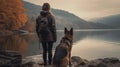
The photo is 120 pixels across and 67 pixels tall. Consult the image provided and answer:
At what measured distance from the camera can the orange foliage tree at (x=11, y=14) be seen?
5462 centimetres

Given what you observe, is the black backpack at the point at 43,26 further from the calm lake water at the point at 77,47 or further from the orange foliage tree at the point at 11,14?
the orange foliage tree at the point at 11,14

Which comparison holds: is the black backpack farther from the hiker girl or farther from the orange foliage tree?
the orange foliage tree

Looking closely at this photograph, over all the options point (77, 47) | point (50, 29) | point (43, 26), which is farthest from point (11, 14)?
point (43, 26)

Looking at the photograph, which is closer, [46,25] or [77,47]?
[46,25]

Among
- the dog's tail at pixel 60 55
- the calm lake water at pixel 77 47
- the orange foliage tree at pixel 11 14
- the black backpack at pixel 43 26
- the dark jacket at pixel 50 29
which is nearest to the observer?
the dog's tail at pixel 60 55

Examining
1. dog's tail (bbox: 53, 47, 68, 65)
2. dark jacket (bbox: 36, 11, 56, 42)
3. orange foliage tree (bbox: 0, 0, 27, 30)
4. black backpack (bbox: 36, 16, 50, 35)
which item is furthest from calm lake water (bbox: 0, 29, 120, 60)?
orange foliage tree (bbox: 0, 0, 27, 30)

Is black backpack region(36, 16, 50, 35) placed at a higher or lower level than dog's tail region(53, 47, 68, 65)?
higher

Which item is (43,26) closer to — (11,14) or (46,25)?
(46,25)

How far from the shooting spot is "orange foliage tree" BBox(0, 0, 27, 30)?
179ft

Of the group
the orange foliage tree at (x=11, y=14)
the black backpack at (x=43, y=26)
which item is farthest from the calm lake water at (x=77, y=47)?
the orange foliage tree at (x=11, y=14)

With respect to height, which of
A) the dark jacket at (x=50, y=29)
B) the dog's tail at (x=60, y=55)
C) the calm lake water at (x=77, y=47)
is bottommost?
A: the calm lake water at (x=77, y=47)

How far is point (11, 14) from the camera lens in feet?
184

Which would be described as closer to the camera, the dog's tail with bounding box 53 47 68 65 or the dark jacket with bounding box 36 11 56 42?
the dog's tail with bounding box 53 47 68 65

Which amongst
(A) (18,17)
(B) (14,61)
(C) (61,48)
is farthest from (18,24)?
(C) (61,48)
